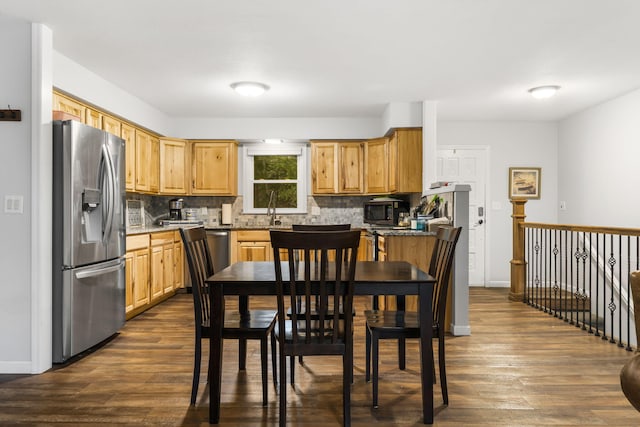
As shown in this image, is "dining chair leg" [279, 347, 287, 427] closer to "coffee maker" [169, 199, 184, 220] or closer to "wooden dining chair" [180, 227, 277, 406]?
"wooden dining chair" [180, 227, 277, 406]

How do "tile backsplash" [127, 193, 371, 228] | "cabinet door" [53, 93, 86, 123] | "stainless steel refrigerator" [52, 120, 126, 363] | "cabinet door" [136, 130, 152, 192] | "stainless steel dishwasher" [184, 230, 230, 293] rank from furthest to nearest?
"tile backsplash" [127, 193, 371, 228], "stainless steel dishwasher" [184, 230, 230, 293], "cabinet door" [136, 130, 152, 192], "cabinet door" [53, 93, 86, 123], "stainless steel refrigerator" [52, 120, 126, 363]

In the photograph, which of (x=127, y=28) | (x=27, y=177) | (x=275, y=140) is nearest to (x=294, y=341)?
(x=27, y=177)

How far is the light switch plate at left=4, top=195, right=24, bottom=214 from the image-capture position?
10.4ft

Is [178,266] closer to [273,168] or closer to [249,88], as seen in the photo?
[273,168]

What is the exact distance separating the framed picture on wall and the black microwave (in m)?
1.81

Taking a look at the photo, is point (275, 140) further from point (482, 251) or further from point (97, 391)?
point (97, 391)

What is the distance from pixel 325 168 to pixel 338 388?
164 inches

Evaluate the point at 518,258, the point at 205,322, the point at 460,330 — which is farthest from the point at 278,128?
the point at 205,322

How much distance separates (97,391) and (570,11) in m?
3.93

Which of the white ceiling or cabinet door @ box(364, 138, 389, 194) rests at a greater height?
the white ceiling

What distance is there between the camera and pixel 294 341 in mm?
2238

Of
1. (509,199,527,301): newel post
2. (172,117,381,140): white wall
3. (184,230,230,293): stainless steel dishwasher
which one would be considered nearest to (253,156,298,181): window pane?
(172,117,381,140): white wall

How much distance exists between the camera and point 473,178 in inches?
270

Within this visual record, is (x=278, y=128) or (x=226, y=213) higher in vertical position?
(x=278, y=128)
